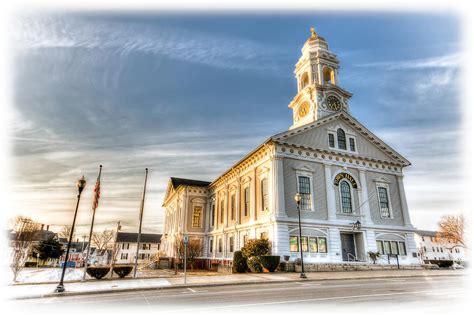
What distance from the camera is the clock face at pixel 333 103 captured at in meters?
35.0

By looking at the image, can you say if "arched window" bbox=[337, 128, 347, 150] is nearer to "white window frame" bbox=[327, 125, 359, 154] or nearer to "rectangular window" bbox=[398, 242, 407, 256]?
"white window frame" bbox=[327, 125, 359, 154]

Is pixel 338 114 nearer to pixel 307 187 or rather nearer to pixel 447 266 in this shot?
pixel 307 187

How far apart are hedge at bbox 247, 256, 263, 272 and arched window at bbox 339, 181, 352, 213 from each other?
10444 millimetres

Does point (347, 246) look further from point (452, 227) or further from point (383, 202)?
point (452, 227)

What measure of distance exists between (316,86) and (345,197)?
46.4 ft

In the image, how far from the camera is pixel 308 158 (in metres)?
28.0

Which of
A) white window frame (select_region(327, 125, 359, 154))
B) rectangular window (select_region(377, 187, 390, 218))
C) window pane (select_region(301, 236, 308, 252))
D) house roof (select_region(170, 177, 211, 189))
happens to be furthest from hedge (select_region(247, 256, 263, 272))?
house roof (select_region(170, 177, 211, 189))

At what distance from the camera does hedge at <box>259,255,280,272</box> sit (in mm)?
22141

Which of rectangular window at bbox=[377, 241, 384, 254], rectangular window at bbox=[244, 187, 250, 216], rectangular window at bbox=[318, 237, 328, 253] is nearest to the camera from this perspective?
rectangular window at bbox=[318, 237, 328, 253]

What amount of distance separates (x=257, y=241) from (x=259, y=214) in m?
3.93

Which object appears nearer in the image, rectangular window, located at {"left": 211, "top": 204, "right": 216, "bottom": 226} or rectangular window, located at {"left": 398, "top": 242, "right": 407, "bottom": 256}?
rectangular window, located at {"left": 398, "top": 242, "right": 407, "bottom": 256}

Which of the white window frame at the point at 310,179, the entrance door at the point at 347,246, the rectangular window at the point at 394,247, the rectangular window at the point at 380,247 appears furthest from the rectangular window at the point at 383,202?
the white window frame at the point at 310,179

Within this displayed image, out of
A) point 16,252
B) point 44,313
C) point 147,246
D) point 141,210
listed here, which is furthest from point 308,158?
point 147,246

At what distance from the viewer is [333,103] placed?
3528 centimetres
